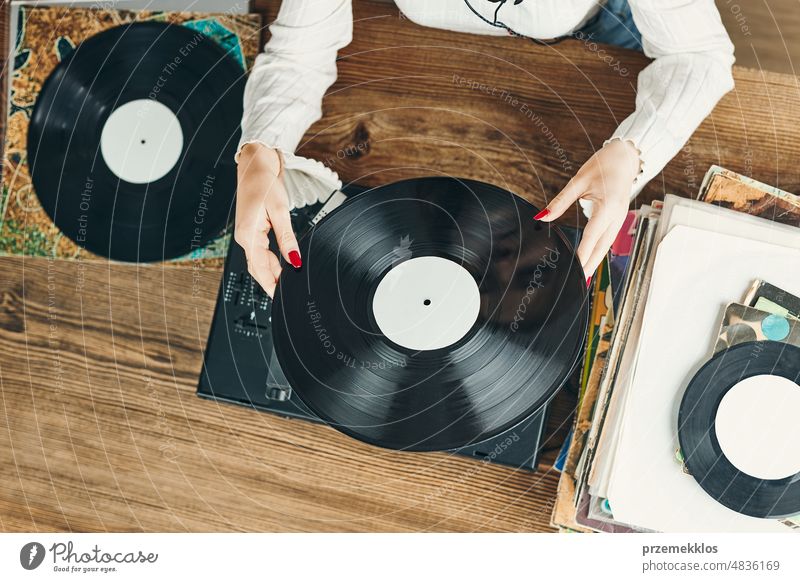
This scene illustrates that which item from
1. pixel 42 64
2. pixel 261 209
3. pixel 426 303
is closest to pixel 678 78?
pixel 426 303

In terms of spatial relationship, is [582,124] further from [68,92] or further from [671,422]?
[68,92]

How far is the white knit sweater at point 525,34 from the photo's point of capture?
2.13ft

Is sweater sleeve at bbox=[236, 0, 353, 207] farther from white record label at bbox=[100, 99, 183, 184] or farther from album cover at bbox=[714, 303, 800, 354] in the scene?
album cover at bbox=[714, 303, 800, 354]

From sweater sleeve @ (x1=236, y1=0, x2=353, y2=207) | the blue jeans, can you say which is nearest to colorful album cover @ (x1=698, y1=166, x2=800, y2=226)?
the blue jeans

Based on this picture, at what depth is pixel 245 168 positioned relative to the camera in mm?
688


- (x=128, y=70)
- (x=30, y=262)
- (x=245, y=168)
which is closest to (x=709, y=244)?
(x=245, y=168)

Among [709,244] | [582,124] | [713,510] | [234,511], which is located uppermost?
[582,124]

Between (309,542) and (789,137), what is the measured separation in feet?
2.65

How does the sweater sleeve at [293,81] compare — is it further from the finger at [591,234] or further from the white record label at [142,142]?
the finger at [591,234]

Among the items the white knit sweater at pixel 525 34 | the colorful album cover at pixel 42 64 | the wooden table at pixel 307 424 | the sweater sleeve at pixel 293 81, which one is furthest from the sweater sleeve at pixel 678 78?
the colorful album cover at pixel 42 64

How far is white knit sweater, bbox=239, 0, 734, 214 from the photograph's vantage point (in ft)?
2.13

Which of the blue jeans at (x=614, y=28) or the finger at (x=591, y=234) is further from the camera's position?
the blue jeans at (x=614, y=28)

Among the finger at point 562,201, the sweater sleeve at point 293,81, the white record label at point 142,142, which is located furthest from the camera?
the white record label at point 142,142

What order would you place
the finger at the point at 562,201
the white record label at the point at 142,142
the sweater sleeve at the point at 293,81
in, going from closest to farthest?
1. the finger at the point at 562,201
2. the sweater sleeve at the point at 293,81
3. the white record label at the point at 142,142
